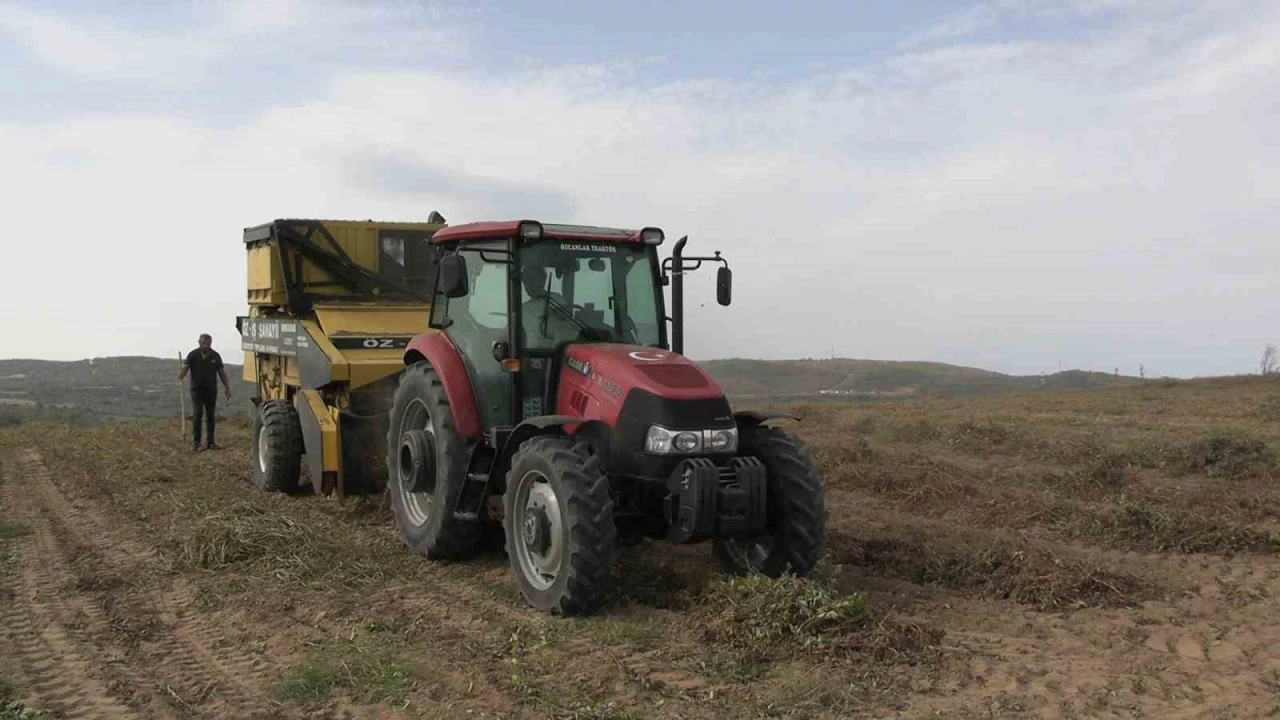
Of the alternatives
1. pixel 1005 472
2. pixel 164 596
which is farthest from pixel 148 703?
pixel 1005 472

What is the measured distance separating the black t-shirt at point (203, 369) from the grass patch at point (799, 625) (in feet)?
35.5

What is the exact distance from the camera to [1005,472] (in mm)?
10695

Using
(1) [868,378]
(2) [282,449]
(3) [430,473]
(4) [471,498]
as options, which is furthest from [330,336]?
(1) [868,378]

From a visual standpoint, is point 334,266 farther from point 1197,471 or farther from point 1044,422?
point 1044,422

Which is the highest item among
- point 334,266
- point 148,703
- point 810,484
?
point 334,266

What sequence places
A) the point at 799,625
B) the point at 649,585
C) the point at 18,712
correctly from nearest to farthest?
the point at 18,712, the point at 799,625, the point at 649,585

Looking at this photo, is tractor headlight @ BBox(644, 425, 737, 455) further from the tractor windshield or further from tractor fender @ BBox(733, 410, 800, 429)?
the tractor windshield

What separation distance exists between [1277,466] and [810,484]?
6.52 meters

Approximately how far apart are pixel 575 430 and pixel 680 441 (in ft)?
2.40

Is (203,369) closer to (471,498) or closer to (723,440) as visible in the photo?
(471,498)

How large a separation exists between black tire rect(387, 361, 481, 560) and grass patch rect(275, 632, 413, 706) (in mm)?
1815

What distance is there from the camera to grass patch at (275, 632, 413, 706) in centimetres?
451

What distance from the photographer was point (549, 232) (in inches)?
260

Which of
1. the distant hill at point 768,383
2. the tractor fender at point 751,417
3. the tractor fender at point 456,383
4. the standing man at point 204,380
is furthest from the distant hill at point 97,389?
the tractor fender at point 751,417
